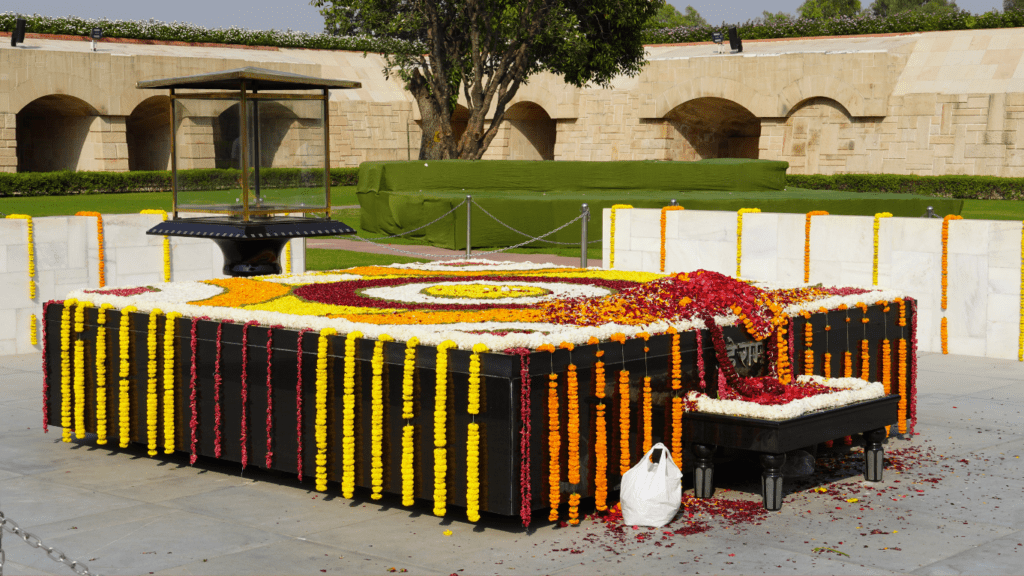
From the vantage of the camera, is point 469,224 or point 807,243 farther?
point 469,224

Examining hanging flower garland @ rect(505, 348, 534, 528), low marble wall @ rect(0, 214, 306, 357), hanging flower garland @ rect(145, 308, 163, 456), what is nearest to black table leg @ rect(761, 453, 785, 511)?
hanging flower garland @ rect(505, 348, 534, 528)

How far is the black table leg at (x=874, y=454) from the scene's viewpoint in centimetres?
643

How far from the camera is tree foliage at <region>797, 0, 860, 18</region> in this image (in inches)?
2918

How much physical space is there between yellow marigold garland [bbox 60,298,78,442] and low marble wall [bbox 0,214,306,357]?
10.8 feet

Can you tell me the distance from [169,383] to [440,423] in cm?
216

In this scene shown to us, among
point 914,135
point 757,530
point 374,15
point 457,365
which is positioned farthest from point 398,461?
point 914,135

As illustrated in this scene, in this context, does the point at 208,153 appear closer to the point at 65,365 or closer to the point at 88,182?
the point at 65,365

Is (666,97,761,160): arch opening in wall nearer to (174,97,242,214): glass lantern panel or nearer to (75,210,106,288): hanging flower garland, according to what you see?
(75,210,106,288): hanging flower garland

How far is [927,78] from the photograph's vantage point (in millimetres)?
30500

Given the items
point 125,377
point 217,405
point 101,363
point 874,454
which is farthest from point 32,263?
point 874,454

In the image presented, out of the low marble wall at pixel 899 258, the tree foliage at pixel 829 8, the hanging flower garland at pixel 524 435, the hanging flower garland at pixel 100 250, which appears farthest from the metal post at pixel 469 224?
the tree foliage at pixel 829 8

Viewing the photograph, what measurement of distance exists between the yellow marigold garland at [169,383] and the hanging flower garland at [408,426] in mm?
1822

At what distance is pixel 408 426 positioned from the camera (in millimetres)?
5703

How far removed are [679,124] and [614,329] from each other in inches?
1237
